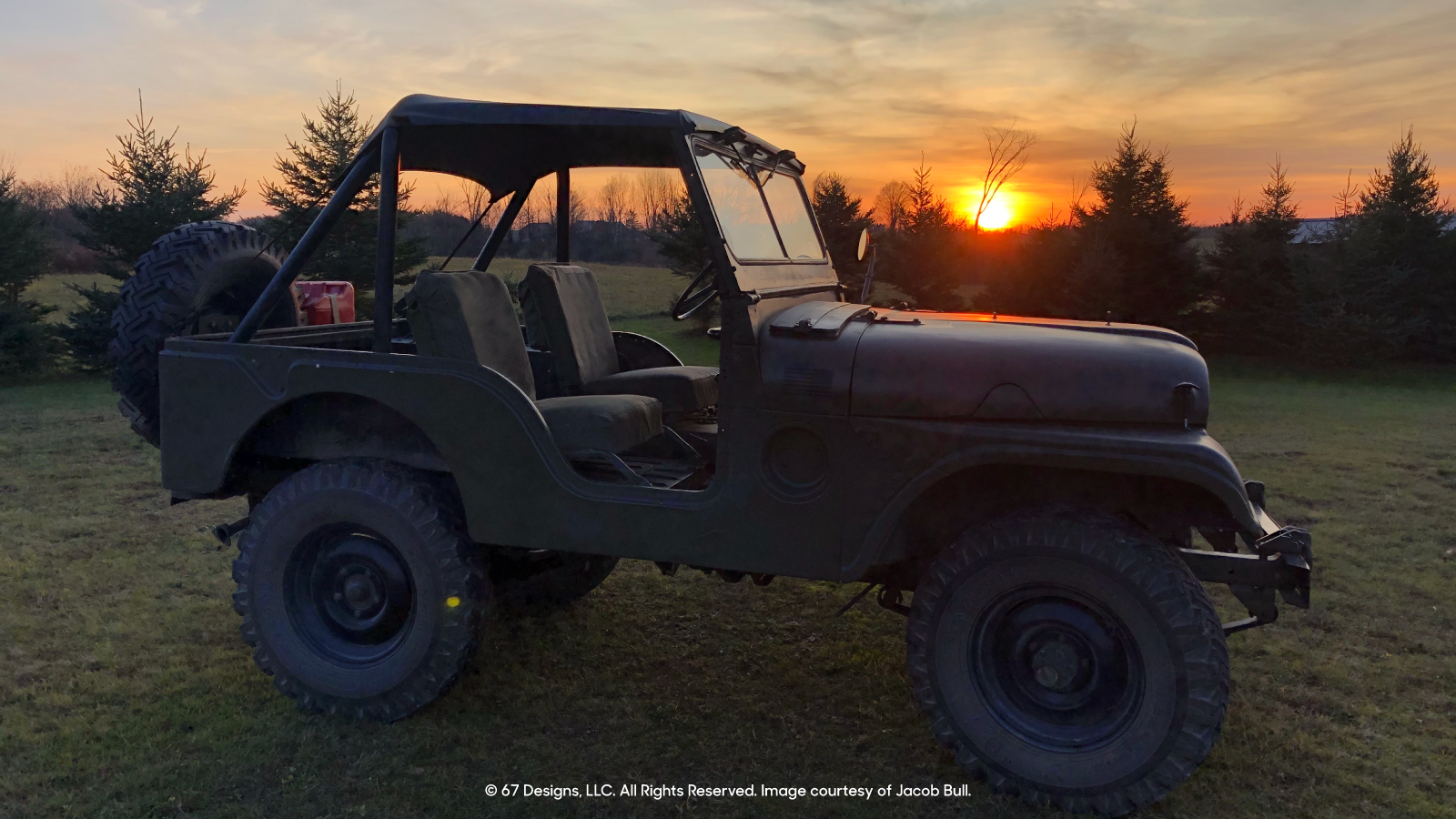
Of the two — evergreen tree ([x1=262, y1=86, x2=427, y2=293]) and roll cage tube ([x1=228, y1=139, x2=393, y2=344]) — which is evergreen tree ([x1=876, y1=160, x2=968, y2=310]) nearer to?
evergreen tree ([x1=262, y1=86, x2=427, y2=293])

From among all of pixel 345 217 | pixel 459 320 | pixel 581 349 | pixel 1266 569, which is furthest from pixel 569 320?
pixel 345 217

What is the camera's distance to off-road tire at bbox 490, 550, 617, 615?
4273 mm

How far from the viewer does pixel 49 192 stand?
3741cm

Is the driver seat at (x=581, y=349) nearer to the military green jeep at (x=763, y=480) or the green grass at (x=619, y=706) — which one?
the military green jeep at (x=763, y=480)

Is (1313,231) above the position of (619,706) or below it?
above

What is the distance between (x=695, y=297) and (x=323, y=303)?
2791mm

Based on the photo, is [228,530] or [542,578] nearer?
[228,530]

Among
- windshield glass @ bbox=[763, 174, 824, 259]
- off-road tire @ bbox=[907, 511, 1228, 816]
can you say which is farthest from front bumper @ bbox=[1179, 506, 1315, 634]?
windshield glass @ bbox=[763, 174, 824, 259]

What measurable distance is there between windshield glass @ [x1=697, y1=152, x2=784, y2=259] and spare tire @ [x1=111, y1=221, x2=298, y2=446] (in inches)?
94.0

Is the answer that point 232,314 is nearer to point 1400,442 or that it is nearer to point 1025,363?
point 1025,363

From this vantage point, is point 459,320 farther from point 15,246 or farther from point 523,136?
point 15,246

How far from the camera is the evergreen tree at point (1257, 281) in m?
19.6

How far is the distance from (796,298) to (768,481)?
1.01 metres

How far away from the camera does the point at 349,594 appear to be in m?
3.89
